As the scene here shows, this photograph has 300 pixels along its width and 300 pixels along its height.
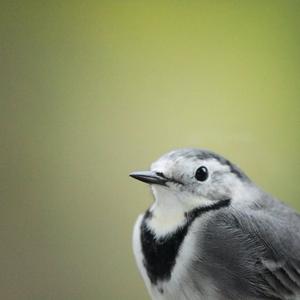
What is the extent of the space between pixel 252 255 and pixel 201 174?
6.2 inches

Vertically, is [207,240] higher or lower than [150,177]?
lower

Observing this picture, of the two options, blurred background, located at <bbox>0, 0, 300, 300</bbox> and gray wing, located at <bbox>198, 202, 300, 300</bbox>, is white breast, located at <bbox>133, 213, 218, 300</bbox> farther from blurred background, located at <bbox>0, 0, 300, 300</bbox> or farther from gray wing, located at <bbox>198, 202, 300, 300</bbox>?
blurred background, located at <bbox>0, 0, 300, 300</bbox>

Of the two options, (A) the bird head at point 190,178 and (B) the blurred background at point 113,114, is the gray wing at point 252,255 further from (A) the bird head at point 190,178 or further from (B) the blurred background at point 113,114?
(B) the blurred background at point 113,114

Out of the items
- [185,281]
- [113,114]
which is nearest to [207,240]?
[185,281]

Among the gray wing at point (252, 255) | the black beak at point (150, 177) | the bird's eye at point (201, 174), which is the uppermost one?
the black beak at point (150, 177)

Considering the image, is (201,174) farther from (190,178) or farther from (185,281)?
(185,281)

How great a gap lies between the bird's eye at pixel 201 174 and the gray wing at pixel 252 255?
0.23 feet

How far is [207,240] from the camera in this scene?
99 cm

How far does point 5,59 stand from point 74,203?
469 mm

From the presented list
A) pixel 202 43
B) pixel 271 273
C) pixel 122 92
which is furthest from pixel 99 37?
pixel 271 273

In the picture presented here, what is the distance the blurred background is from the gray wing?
0.52m

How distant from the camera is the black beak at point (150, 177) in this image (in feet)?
3.14

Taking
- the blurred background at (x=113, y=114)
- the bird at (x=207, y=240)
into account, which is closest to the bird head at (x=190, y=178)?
the bird at (x=207, y=240)

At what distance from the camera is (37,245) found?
71.0 inches
